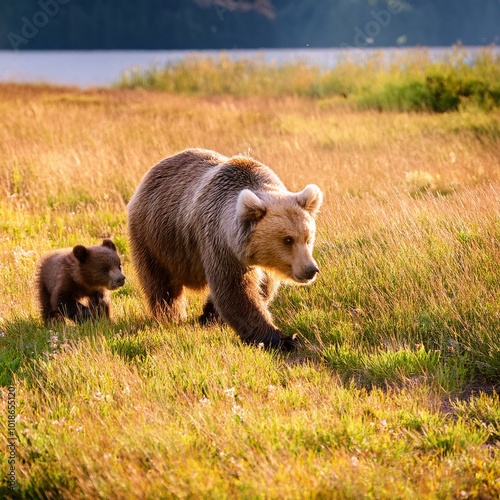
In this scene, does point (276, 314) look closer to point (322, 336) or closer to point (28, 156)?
point (322, 336)

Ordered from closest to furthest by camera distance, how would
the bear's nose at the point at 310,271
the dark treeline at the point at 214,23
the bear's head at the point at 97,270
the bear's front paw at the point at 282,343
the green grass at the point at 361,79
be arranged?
the bear's nose at the point at 310,271 → the bear's front paw at the point at 282,343 → the bear's head at the point at 97,270 → the green grass at the point at 361,79 → the dark treeline at the point at 214,23

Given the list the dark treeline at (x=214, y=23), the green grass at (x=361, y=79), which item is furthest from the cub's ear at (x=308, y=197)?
the dark treeline at (x=214, y=23)

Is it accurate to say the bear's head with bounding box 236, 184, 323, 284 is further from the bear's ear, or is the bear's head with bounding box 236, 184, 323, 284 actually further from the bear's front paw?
the bear's front paw

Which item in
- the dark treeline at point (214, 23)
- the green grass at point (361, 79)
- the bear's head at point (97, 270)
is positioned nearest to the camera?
the bear's head at point (97, 270)

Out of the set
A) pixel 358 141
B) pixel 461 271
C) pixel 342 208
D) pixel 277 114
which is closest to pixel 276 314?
pixel 461 271

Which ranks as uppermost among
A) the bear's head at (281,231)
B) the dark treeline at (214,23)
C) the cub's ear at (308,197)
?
the cub's ear at (308,197)

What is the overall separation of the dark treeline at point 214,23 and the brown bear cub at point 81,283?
6196 centimetres

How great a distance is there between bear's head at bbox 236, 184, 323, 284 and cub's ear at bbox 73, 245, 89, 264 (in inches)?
68.4

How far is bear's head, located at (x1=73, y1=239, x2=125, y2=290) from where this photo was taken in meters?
6.46

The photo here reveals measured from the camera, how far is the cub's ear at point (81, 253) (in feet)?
21.0

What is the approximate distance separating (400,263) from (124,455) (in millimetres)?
3500

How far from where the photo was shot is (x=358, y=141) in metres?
14.3

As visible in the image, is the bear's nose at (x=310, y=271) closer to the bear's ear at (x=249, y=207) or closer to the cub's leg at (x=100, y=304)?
the bear's ear at (x=249, y=207)

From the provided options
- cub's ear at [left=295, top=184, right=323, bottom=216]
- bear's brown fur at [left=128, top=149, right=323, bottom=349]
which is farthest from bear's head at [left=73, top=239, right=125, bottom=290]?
cub's ear at [left=295, top=184, right=323, bottom=216]
